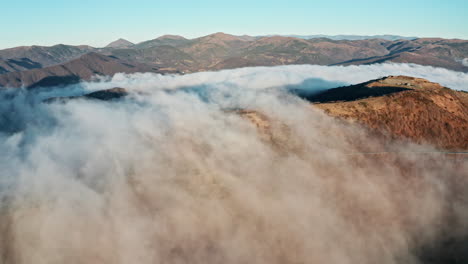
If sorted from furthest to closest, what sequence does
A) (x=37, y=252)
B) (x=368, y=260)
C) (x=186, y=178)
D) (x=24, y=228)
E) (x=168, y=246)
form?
(x=186, y=178) → (x=24, y=228) → (x=37, y=252) → (x=168, y=246) → (x=368, y=260)

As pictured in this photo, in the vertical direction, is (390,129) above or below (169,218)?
above

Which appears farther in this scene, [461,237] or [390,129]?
[390,129]

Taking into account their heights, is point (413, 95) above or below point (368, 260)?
above

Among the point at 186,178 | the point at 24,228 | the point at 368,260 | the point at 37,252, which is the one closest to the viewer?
the point at 368,260

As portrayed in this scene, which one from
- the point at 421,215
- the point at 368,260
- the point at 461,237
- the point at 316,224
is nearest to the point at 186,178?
the point at 316,224

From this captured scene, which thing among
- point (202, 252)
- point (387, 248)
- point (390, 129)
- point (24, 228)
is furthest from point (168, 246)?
point (390, 129)

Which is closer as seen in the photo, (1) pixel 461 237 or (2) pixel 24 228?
(1) pixel 461 237

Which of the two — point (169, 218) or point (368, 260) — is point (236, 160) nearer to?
point (169, 218)

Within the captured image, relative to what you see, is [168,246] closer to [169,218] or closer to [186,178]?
[169,218]

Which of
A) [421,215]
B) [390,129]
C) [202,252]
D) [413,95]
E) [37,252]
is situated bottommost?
[37,252]
